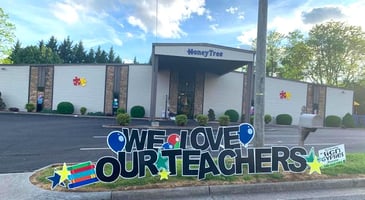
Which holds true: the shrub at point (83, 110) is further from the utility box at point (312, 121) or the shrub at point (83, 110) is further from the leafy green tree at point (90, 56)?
the leafy green tree at point (90, 56)

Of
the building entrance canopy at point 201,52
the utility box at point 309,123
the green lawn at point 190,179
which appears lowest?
the green lawn at point 190,179

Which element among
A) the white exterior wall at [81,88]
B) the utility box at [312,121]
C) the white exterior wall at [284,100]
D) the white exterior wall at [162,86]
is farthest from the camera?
the white exterior wall at [284,100]

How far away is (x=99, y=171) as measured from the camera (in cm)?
483

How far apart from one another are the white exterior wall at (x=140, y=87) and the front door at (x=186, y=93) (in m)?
2.94

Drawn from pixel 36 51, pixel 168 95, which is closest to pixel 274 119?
pixel 168 95

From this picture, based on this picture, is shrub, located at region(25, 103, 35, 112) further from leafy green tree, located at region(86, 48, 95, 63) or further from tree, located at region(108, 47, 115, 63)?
tree, located at region(108, 47, 115, 63)

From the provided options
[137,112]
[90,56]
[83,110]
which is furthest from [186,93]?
[90,56]

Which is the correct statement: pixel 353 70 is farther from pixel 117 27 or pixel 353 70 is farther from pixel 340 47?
pixel 117 27

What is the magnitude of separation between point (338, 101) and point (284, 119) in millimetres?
7925

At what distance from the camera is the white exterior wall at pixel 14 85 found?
2391cm

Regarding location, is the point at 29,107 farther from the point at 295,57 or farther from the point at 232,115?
the point at 295,57

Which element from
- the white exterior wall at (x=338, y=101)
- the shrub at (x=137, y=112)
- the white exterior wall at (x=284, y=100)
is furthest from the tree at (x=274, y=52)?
the shrub at (x=137, y=112)

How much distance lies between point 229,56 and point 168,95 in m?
8.70

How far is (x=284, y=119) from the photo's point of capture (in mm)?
25766
